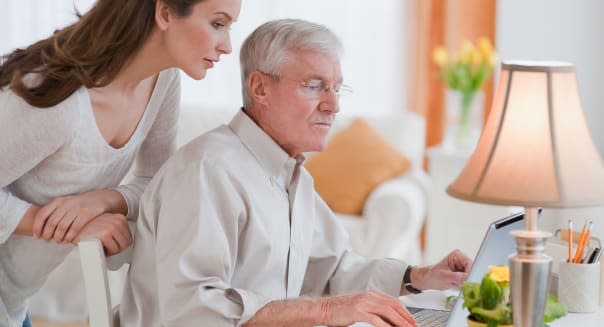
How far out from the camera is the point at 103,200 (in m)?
2.01

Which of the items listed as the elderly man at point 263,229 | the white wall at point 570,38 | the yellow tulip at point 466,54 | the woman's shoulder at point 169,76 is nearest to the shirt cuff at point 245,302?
the elderly man at point 263,229

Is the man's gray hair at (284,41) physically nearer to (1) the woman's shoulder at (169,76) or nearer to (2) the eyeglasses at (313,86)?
(2) the eyeglasses at (313,86)

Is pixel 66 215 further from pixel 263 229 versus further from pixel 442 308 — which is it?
pixel 442 308

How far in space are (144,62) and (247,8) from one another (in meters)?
4.29

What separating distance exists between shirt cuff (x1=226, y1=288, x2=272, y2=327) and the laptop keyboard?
33cm

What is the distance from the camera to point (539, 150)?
151cm

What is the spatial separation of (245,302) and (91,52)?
58 centimetres

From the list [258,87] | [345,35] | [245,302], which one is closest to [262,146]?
[258,87]

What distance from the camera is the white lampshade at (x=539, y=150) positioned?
1.49m

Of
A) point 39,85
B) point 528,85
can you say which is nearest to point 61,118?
point 39,85

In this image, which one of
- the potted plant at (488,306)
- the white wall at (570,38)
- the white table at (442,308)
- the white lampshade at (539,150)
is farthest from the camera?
the white wall at (570,38)

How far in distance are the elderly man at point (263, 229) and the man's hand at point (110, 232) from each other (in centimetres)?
4

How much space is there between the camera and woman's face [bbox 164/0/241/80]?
193 cm

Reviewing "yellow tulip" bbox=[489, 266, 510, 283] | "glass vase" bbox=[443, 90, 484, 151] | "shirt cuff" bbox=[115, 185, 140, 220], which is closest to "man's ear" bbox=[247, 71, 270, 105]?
"shirt cuff" bbox=[115, 185, 140, 220]
